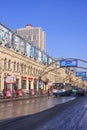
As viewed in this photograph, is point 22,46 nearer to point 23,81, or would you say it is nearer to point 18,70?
point 18,70

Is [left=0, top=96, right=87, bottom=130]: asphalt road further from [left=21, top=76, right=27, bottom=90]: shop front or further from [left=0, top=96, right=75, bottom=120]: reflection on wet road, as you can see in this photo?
[left=21, top=76, right=27, bottom=90]: shop front

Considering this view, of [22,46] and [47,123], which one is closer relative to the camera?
[47,123]

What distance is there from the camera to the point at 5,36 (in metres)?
59.5

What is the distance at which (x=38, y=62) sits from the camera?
88250mm

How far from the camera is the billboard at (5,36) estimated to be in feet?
189

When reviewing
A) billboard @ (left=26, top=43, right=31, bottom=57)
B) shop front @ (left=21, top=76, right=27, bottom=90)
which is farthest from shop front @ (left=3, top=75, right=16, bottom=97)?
billboard @ (left=26, top=43, right=31, bottom=57)

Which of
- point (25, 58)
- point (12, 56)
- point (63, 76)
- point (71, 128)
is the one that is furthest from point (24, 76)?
point (63, 76)

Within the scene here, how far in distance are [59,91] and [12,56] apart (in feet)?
44.2

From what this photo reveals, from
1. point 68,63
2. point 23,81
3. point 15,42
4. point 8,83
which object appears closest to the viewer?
point 8,83

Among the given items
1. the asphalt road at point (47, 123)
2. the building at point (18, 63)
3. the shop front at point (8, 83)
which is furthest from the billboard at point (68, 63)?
the asphalt road at point (47, 123)

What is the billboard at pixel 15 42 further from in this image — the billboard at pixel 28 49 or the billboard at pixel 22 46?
the billboard at pixel 28 49

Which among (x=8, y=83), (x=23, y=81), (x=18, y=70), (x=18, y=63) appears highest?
(x=18, y=63)

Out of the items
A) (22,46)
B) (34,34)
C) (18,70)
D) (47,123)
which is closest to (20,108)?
(47,123)

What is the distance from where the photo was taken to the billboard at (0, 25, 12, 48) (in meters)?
57.7
